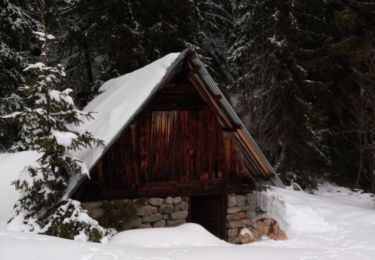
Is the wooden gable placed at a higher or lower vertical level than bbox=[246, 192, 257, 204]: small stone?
higher

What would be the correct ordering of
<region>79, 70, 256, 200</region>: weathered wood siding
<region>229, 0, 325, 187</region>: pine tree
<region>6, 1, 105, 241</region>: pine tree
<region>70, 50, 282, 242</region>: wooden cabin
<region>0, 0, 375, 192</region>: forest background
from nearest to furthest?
1. <region>6, 1, 105, 241</region>: pine tree
2. <region>70, 50, 282, 242</region>: wooden cabin
3. <region>79, 70, 256, 200</region>: weathered wood siding
4. <region>0, 0, 375, 192</region>: forest background
5. <region>229, 0, 325, 187</region>: pine tree

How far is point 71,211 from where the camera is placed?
21.9 feet

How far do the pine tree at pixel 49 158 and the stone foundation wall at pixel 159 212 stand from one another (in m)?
1.34

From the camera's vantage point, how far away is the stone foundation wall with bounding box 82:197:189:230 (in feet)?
27.8

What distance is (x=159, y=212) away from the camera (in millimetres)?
8797

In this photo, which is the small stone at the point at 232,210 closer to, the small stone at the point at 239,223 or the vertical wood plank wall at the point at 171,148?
the small stone at the point at 239,223

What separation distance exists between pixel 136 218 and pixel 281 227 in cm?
400

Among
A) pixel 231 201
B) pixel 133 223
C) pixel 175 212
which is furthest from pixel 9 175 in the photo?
pixel 231 201

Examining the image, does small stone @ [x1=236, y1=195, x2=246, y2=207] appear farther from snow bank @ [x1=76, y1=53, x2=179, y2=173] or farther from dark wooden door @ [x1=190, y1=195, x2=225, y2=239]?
snow bank @ [x1=76, y1=53, x2=179, y2=173]

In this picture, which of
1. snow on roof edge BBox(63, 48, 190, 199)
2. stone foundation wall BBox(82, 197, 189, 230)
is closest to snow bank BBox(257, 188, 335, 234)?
stone foundation wall BBox(82, 197, 189, 230)

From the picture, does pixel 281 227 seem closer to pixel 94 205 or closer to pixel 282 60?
Answer: pixel 94 205

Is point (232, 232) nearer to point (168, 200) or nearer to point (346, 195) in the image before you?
point (168, 200)

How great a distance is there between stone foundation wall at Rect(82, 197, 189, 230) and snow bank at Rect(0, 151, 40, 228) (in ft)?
6.73

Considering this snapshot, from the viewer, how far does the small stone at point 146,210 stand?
336 inches
